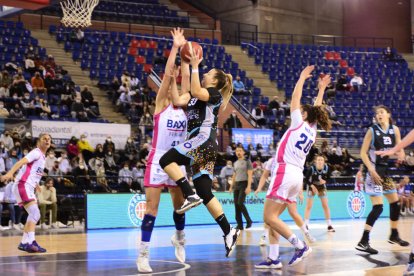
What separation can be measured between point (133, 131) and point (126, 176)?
2725mm

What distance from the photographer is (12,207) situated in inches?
686

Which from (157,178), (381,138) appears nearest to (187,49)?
(157,178)

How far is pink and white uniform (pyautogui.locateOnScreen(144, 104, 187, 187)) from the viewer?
324 inches

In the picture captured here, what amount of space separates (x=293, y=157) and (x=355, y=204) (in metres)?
15.2

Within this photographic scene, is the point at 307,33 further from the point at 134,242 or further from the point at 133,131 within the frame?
the point at 134,242

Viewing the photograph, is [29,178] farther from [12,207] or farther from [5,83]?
[5,83]

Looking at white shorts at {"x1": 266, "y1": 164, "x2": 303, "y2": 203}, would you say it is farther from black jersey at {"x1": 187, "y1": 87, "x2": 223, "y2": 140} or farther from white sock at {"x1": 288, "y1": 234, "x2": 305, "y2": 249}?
black jersey at {"x1": 187, "y1": 87, "x2": 223, "y2": 140}

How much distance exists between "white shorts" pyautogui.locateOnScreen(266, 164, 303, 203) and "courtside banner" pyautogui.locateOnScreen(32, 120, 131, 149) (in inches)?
505

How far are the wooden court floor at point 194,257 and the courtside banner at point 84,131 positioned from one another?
6.42 meters

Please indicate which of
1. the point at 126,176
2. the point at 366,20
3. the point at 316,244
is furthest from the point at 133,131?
the point at 366,20

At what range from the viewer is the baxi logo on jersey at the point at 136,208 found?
17938 mm

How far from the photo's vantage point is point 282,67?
33.0 metres

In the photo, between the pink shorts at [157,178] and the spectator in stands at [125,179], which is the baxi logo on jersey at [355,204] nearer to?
the spectator in stands at [125,179]

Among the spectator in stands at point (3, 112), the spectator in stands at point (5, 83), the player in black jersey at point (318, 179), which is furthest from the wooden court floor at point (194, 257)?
the spectator in stands at point (5, 83)
